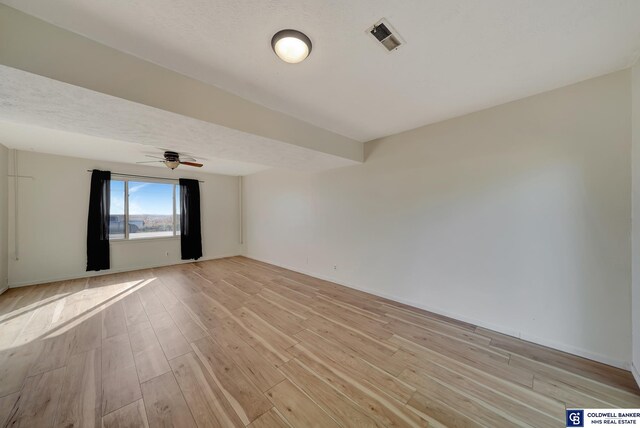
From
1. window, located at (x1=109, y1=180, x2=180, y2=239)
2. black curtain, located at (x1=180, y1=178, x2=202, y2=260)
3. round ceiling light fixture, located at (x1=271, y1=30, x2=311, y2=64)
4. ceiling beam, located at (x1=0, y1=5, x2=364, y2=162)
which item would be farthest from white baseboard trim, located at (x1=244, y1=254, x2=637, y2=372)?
window, located at (x1=109, y1=180, x2=180, y2=239)

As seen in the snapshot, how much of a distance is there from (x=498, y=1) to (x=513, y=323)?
9.25 feet

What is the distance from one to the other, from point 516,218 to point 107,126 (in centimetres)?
429

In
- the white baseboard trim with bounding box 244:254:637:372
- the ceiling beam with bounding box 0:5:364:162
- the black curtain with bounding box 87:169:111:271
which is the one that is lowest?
the white baseboard trim with bounding box 244:254:637:372

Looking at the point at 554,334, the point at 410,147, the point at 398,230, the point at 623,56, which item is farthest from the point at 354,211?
the point at 623,56

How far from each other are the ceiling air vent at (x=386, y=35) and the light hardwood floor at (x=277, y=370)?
2.50 meters

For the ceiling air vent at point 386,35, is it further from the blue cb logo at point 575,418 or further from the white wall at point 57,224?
the white wall at point 57,224

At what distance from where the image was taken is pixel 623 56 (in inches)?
63.1

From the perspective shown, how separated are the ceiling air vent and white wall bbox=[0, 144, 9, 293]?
6009mm

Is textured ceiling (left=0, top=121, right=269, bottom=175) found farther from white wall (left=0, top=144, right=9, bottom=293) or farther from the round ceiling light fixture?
the round ceiling light fixture

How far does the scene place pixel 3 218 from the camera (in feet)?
11.6

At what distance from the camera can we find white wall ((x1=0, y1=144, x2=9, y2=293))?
11.3ft

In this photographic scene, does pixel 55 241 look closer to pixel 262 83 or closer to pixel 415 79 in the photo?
pixel 262 83

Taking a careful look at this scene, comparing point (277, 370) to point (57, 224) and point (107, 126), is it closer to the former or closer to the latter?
point (107, 126)

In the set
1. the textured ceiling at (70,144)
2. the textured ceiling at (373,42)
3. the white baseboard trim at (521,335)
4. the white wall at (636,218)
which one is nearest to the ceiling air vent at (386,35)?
the textured ceiling at (373,42)
